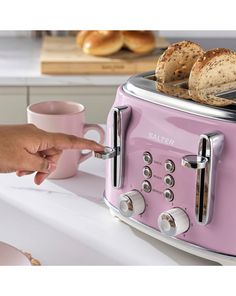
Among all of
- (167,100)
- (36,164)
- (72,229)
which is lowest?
(72,229)

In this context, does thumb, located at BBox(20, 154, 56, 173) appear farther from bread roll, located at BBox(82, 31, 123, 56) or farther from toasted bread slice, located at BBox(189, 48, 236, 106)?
bread roll, located at BBox(82, 31, 123, 56)

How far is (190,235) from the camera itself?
36.8 inches

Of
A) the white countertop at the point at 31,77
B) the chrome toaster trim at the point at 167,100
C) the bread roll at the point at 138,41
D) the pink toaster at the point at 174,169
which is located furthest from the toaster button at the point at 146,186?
the bread roll at the point at 138,41

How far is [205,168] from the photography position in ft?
2.89

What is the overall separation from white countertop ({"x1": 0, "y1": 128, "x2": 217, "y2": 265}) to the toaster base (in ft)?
0.06

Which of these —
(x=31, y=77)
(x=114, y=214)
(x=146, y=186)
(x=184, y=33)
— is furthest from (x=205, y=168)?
(x=184, y=33)

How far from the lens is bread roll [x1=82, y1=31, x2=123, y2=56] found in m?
2.15

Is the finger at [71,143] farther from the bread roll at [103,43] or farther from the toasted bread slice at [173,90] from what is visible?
the bread roll at [103,43]

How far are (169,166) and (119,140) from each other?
0.35 ft

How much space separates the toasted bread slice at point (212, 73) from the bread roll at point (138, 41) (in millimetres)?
1163

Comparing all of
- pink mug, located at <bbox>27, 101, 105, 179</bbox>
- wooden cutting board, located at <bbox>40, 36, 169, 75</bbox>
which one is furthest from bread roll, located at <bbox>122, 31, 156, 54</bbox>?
pink mug, located at <bbox>27, 101, 105, 179</bbox>

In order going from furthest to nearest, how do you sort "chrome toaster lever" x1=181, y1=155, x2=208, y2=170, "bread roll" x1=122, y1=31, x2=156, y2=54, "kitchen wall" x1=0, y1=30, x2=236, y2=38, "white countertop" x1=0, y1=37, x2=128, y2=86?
"kitchen wall" x1=0, y1=30, x2=236, y2=38 → "bread roll" x1=122, y1=31, x2=156, y2=54 → "white countertop" x1=0, y1=37, x2=128, y2=86 → "chrome toaster lever" x1=181, y1=155, x2=208, y2=170

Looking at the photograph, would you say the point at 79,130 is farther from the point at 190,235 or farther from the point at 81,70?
the point at 81,70

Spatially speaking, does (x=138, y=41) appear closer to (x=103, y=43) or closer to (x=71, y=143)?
(x=103, y=43)
